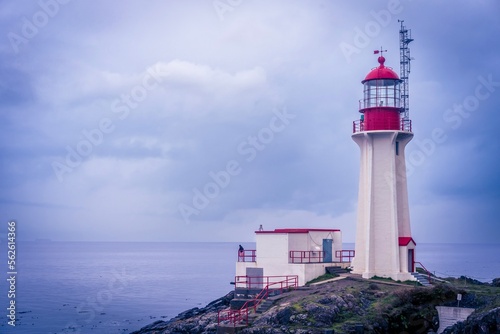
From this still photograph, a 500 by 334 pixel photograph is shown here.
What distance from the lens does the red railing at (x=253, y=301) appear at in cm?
3087

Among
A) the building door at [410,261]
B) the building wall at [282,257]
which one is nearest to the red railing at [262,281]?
the building wall at [282,257]

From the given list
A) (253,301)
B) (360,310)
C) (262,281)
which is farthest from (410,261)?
(253,301)

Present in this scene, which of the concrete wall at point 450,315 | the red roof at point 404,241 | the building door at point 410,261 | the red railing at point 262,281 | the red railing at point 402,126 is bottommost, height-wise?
the concrete wall at point 450,315

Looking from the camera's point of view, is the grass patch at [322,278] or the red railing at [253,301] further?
the grass patch at [322,278]

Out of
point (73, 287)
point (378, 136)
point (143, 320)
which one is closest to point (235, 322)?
point (378, 136)

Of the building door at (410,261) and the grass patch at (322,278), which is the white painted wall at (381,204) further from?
the grass patch at (322,278)

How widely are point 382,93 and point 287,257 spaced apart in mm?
10479

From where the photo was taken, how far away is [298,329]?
28.4 m

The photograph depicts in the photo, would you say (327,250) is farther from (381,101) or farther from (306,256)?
(381,101)

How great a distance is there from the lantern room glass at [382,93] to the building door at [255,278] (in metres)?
10.9

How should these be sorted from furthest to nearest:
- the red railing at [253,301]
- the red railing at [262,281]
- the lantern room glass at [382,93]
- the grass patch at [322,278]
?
1. the lantern room glass at [382,93]
2. the red railing at [262,281]
3. the grass patch at [322,278]
4. the red railing at [253,301]

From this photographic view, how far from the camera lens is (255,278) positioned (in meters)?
37.4

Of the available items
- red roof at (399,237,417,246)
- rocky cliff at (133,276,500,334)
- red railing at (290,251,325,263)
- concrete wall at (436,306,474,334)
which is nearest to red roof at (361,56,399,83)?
red roof at (399,237,417,246)

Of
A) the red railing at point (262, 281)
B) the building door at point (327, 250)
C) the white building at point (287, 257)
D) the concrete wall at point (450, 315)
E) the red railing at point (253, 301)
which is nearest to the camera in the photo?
the concrete wall at point (450, 315)
